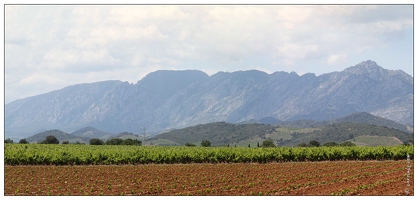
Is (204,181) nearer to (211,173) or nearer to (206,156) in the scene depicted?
(211,173)

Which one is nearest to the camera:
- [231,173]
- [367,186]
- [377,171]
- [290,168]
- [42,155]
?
[367,186]

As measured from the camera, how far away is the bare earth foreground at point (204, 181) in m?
31.0

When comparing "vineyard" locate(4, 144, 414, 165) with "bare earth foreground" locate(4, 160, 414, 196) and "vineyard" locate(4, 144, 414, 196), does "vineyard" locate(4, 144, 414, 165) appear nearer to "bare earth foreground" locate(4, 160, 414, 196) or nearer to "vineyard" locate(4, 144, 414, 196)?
"vineyard" locate(4, 144, 414, 196)

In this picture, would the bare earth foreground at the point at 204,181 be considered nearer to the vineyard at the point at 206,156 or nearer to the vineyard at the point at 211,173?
the vineyard at the point at 211,173

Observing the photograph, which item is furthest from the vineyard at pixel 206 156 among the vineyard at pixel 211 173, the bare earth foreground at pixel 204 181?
the bare earth foreground at pixel 204 181

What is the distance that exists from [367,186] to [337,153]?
30.5m

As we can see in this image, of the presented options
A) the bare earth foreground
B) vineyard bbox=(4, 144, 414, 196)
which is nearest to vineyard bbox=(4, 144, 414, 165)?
vineyard bbox=(4, 144, 414, 196)

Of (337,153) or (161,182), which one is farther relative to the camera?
(337,153)

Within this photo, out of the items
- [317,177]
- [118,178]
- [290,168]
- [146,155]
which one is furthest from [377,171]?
[146,155]

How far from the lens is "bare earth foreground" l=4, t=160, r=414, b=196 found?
102 ft

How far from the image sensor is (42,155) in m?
57.7

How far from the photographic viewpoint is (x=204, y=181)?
39.0 metres

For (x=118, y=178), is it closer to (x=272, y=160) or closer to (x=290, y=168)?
(x=290, y=168)

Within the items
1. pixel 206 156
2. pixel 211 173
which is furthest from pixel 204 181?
pixel 206 156
